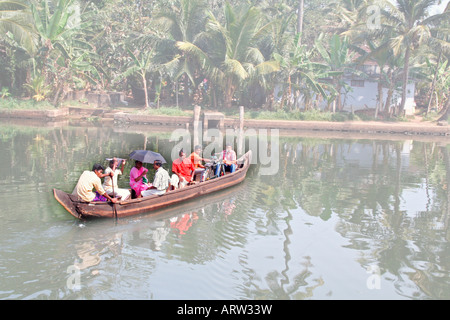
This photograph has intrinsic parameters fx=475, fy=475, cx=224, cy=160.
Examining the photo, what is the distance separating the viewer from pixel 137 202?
35.6 ft

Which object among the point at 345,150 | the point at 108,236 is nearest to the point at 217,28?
the point at 345,150

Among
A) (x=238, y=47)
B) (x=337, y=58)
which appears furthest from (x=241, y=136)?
(x=337, y=58)

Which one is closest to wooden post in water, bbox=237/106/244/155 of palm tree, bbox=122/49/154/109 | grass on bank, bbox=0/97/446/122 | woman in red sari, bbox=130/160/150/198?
grass on bank, bbox=0/97/446/122

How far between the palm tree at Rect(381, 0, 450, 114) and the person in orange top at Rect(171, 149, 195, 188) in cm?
2045

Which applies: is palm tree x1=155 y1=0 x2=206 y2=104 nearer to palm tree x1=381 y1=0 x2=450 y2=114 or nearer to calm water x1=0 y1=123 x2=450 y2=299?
palm tree x1=381 y1=0 x2=450 y2=114

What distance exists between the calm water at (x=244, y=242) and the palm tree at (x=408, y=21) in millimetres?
14113

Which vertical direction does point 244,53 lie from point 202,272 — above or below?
above

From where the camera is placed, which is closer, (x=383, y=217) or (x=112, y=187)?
(x=112, y=187)

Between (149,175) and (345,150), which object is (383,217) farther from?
(345,150)

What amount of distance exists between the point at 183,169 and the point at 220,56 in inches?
789

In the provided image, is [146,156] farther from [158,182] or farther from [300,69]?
[300,69]

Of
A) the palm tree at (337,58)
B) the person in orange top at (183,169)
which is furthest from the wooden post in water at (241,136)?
the person in orange top at (183,169)

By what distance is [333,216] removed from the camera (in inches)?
480

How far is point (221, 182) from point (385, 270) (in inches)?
246
